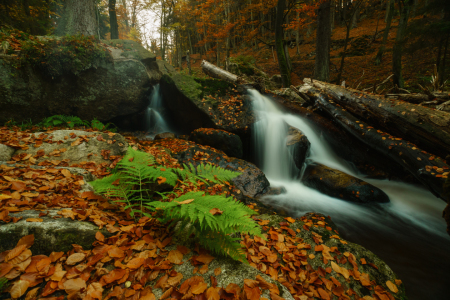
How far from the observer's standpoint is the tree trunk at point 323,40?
30.7 feet

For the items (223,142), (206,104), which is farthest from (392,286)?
(206,104)

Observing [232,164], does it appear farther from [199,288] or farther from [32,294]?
[32,294]

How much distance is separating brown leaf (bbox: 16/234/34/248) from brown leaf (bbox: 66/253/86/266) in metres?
0.28

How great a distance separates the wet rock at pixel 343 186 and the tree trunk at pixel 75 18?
444 inches

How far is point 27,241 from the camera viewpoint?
135 cm

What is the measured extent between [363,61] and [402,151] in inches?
648

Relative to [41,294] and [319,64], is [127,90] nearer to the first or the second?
[41,294]

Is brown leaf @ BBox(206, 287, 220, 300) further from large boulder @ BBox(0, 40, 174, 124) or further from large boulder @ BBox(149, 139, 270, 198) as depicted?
large boulder @ BBox(0, 40, 174, 124)

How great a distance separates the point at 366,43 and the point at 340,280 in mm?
25900

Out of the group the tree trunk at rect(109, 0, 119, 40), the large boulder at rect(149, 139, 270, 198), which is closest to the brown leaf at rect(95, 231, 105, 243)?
the large boulder at rect(149, 139, 270, 198)

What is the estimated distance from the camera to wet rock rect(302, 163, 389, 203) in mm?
5273

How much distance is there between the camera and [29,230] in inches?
55.1

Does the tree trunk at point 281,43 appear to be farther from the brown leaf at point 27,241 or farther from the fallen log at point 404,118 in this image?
the brown leaf at point 27,241

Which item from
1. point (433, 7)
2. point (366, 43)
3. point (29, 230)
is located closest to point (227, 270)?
point (29, 230)
